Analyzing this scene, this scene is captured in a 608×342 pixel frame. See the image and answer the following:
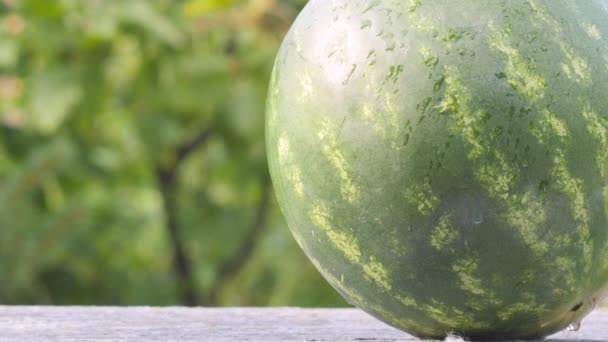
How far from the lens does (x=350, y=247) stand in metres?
1.79

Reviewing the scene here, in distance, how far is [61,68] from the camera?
3.98 metres

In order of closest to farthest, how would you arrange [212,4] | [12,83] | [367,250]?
[367,250]
[212,4]
[12,83]

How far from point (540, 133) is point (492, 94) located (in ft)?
0.38

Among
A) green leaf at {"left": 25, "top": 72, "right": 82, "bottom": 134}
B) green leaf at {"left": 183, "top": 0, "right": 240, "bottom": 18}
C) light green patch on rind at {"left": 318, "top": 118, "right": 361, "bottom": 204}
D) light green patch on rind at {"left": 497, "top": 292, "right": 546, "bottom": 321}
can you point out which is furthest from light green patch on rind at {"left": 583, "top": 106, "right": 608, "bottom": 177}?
green leaf at {"left": 25, "top": 72, "right": 82, "bottom": 134}

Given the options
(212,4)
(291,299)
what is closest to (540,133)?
(212,4)

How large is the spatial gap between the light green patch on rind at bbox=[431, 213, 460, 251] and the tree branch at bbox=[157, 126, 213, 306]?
11.0ft

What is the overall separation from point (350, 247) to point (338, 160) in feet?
0.60

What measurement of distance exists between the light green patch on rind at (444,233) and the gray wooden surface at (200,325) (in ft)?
1.47

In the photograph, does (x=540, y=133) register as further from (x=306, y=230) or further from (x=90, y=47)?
(x=90, y=47)

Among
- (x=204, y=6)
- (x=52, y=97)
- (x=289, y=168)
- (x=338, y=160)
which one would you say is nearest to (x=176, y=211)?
(x=52, y=97)

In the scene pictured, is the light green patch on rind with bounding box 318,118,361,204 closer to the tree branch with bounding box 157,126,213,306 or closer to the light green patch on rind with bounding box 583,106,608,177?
the light green patch on rind with bounding box 583,106,608,177

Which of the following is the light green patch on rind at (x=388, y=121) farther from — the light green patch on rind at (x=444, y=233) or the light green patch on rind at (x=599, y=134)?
the light green patch on rind at (x=599, y=134)

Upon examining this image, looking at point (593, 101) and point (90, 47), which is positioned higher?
point (593, 101)

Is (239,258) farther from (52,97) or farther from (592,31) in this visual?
(592,31)
